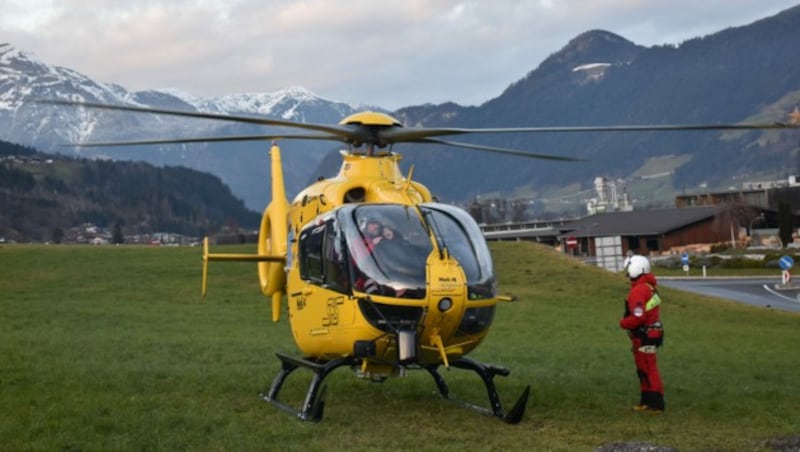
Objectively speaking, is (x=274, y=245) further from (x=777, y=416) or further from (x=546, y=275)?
(x=546, y=275)

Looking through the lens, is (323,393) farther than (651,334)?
No

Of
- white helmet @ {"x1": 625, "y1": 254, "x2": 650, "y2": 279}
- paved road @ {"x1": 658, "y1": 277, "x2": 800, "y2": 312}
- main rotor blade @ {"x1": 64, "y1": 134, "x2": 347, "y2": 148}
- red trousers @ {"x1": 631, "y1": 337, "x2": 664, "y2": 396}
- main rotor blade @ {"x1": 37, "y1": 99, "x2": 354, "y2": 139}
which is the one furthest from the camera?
paved road @ {"x1": 658, "y1": 277, "x2": 800, "y2": 312}

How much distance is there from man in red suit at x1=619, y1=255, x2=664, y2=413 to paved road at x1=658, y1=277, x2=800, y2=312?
1286 inches

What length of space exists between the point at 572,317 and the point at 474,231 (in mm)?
24041

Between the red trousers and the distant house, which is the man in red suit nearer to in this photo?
the red trousers

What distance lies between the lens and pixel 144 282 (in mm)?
46469

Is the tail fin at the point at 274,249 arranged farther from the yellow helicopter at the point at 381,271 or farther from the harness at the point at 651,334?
the harness at the point at 651,334

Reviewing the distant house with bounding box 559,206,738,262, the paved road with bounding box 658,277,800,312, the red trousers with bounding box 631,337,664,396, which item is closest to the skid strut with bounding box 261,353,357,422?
the red trousers with bounding box 631,337,664,396

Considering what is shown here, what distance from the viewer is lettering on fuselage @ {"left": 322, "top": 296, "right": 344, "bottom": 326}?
1347 cm

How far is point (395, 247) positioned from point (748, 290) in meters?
49.3

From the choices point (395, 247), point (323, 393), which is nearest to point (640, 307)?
point (395, 247)

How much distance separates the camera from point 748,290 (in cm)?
5738

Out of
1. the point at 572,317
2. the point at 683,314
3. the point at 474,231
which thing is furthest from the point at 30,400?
the point at 683,314

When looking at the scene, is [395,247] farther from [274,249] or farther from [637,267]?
[637,267]
